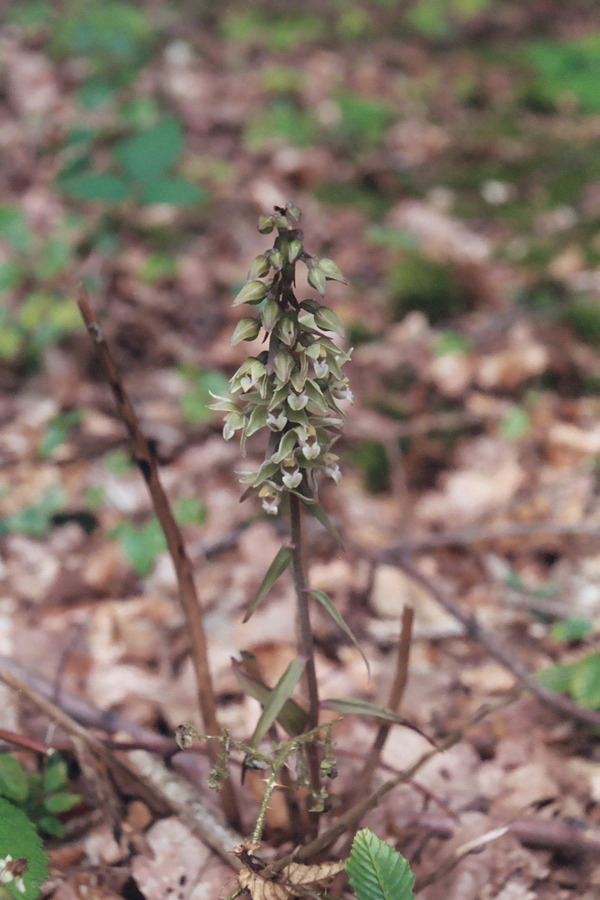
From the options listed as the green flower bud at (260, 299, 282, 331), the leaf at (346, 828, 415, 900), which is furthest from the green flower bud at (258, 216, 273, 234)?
the leaf at (346, 828, 415, 900)

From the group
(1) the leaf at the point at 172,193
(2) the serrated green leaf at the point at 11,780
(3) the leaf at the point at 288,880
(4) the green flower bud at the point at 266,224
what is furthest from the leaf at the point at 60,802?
(1) the leaf at the point at 172,193

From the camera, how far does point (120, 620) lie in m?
2.53

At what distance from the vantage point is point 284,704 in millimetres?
1462

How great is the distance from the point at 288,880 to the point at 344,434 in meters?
0.81

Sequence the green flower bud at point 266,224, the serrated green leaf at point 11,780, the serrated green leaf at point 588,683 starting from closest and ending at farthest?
the green flower bud at point 266,224
the serrated green leaf at point 11,780
the serrated green leaf at point 588,683

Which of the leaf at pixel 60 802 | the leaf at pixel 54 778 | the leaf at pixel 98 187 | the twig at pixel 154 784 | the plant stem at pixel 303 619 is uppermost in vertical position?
the leaf at pixel 98 187

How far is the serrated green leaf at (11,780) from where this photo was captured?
1.60 m

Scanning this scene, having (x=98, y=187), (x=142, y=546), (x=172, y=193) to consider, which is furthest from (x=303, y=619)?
(x=98, y=187)

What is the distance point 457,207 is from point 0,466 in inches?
126

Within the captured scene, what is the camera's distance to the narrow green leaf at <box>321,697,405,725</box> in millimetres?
1416

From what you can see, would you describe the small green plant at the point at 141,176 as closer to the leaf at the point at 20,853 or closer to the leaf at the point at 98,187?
the leaf at the point at 98,187

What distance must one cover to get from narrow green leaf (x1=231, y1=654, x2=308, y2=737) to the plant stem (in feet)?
0.06

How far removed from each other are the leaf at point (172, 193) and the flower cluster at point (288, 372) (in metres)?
2.59

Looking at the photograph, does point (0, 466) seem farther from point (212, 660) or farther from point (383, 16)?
point (383, 16)
